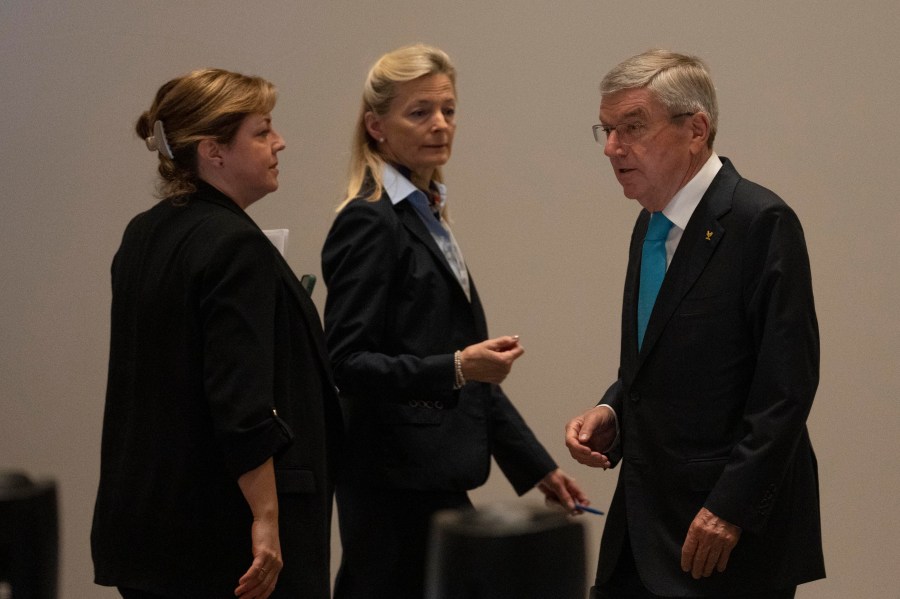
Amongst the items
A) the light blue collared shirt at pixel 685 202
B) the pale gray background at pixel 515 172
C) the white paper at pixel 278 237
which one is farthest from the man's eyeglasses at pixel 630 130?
the pale gray background at pixel 515 172

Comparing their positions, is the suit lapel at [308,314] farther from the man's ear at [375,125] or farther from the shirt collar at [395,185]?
the man's ear at [375,125]

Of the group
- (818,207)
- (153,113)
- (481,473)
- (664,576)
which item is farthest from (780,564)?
(818,207)

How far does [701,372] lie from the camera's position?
2225 millimetres

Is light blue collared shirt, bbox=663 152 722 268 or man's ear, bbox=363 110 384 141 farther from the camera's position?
man's ear, bbox=363 110 384 141

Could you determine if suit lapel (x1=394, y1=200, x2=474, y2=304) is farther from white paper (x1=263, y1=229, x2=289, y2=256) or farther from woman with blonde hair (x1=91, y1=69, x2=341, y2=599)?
woman with blonde hair (x1=91, y1=69, x2=341, y2=599)

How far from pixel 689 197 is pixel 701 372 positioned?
0.34 meters

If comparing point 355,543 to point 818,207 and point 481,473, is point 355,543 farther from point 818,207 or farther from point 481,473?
point 818,207

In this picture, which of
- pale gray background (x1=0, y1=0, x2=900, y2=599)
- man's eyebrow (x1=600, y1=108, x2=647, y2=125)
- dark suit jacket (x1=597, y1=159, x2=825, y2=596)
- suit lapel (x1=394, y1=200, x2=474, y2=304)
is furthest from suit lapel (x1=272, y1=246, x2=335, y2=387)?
pale gray background (x1=0, y1=0, x2=900, y2=599)

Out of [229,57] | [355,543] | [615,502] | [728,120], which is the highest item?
[229,57]

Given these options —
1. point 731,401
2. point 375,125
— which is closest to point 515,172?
point 375,125

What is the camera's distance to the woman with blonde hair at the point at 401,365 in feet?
8.98

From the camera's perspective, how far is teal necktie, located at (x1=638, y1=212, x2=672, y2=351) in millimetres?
2361

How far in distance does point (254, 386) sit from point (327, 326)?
636 mm

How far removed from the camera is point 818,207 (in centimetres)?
393
